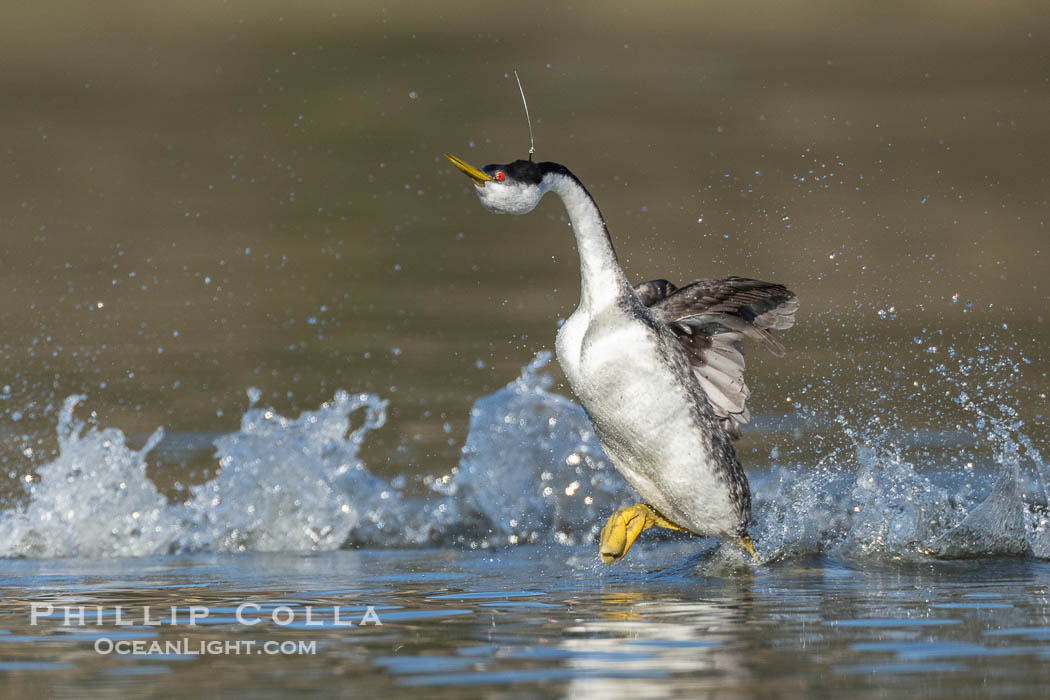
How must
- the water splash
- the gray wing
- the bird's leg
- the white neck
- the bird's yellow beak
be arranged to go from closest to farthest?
the bird's yellow beak
the white neck
the bird's leg
the water splash
the gray wing

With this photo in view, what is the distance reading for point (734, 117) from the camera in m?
21.2

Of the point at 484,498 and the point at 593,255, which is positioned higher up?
the point at 593,255

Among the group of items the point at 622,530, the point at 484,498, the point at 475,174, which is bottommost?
the point at 622,530

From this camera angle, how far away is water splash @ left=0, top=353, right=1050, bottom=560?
7281mm

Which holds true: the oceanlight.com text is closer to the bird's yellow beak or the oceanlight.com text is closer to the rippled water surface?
the rippled water surface

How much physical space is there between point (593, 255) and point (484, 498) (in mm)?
2623

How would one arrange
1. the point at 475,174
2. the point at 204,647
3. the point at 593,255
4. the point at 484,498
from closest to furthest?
the point at 204,647
the point at 475,174
the point at 593,255
the point at 484,498

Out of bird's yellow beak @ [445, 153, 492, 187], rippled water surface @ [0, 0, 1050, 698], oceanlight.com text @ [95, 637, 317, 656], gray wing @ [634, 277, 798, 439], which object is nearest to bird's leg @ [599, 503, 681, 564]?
rippled water surface @ [0, 0, 1050, 698]

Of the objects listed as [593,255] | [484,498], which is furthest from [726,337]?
[484,498]

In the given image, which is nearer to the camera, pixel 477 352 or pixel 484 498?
pixel 484 498

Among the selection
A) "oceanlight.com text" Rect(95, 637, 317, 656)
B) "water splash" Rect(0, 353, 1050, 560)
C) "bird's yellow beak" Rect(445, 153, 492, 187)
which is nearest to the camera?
"oceanlight.com text" Rect(95, 637, 317, 656)

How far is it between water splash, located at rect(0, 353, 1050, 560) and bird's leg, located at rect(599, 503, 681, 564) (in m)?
0.55

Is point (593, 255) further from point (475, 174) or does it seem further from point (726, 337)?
point (726, 337)

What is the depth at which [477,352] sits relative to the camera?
12297mm
